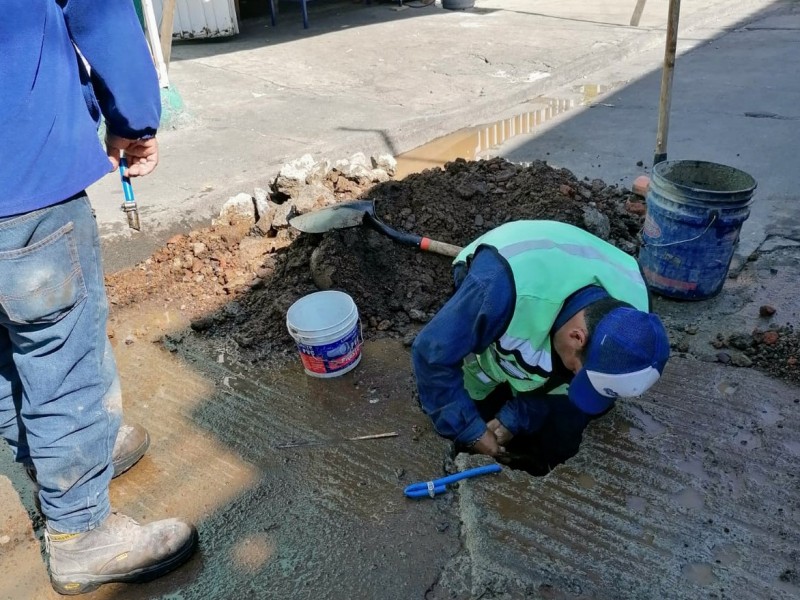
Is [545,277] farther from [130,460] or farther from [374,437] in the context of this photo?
[130,460]

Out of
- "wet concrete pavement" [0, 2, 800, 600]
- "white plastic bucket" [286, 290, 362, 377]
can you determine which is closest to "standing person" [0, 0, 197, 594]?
"wet concrete pavement" [0, 2, 800, 600]

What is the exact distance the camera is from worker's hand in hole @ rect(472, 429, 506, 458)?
242 cm

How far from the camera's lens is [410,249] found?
3633 mm

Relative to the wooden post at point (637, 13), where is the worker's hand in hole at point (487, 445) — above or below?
below

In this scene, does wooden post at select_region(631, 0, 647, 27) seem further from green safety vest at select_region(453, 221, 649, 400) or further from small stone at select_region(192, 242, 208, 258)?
green safety vest at select_region(453, 221, 649, 400)

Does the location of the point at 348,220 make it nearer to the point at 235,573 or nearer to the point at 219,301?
the point at 219,301

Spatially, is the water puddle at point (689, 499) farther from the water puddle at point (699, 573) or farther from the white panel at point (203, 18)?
the white panel at point (203, 18)

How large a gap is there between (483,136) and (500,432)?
11.9 ft

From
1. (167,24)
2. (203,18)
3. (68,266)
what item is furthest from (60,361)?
(203,18)

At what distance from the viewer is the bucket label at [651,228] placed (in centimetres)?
330

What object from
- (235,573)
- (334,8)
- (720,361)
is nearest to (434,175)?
(720,361)

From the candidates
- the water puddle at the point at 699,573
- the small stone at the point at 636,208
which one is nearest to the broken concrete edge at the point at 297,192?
the small stone at the point at 636,208

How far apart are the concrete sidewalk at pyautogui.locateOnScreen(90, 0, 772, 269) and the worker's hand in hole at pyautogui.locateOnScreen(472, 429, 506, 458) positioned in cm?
238

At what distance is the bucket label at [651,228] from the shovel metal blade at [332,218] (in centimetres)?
149
